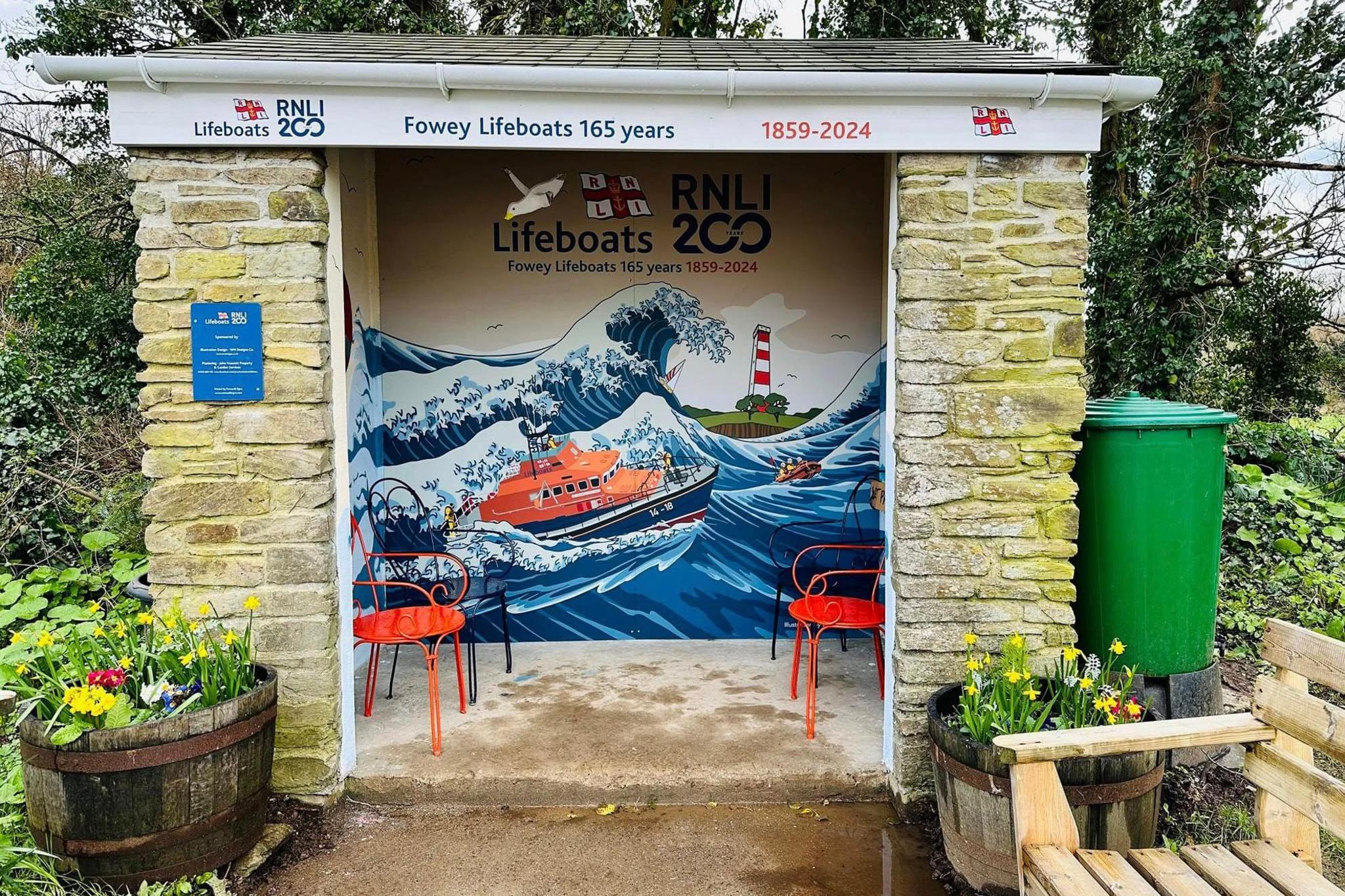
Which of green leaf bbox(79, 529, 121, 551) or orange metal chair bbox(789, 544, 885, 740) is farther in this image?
green leaf bbox(79, 529, 121, 551)

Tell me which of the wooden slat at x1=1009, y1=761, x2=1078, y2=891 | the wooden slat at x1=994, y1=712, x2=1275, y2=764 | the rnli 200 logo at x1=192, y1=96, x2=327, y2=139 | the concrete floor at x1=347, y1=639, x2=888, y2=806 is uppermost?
the rnli 200 logo at x1=192, y1=96, x2=327, y2=139

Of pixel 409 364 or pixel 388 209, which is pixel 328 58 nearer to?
pixel 388 209

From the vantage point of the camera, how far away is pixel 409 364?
5168 mm

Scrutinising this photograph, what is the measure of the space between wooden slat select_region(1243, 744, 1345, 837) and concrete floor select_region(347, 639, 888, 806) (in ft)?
4.79

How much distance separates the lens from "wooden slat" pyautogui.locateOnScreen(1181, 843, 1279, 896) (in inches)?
83.5

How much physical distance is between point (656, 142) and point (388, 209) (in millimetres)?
2394

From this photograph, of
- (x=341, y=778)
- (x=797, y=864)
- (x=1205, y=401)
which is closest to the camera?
(x=797, y=864)

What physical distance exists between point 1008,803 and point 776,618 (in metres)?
2.09

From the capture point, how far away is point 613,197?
5117mm

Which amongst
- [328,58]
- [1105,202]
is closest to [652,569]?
[328,58]

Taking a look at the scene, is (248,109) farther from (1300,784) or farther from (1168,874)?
(1300,784)

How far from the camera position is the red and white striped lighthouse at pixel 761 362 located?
5.22 metres

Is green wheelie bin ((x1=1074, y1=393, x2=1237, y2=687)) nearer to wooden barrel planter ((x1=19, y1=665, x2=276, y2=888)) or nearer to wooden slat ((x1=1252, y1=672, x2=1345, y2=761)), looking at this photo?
wooden slat ((x1=1252, y1=672, x2=1345, y2=761))

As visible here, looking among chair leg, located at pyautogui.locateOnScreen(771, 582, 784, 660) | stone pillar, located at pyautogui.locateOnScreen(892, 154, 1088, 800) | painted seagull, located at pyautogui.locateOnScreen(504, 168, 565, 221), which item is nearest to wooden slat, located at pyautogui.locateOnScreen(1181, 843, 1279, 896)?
stone pillar, located at pyautogui.locateOnScreen(892, 154, 1088, 800)
